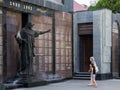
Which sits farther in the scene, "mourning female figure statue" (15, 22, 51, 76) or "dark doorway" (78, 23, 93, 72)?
"dark doorway" (78, 23, 93, 72)

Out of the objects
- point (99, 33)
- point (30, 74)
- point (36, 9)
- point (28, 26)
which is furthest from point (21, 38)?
point (99, 33)

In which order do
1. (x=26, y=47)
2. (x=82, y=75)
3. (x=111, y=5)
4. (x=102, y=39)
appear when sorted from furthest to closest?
(x=111, y=5)
(x=82, y=75)
(x=102, y=39)
(x=26, y=47)

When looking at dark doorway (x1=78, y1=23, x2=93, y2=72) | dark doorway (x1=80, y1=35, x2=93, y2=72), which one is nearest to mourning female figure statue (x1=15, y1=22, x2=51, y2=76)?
dark doorway (x1=78, y1=23, x2=93, y2=72)

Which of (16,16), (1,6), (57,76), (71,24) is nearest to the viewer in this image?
(1,6)

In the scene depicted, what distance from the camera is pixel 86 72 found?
24016 millimetres

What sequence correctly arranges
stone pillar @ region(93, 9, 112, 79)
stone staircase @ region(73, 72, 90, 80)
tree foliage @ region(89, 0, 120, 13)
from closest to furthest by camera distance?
stone pillar @ region(93, 9, 112, 79) < stone staircase @ region(73, 72, 90, 80) < tree foliage @ region(89, 0, 120, 13)

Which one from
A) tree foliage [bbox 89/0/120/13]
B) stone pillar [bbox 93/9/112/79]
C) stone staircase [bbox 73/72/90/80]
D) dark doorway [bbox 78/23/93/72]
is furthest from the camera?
tree foliage [bbox 89/0/120/13]

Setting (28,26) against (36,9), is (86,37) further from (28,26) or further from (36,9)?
(28,26)

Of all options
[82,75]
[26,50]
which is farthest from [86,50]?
[26,50]

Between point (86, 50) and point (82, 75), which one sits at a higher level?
point (86, 50)

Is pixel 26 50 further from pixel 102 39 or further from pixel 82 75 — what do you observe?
pixel 82 75

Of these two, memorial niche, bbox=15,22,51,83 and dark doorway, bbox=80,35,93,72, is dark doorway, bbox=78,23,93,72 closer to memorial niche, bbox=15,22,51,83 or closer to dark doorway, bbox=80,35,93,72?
dark doorway, bbox=80,35,93,72

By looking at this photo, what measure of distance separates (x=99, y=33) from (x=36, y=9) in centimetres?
484

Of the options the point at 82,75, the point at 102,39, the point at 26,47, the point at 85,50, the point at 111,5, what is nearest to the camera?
the point at 26,47
